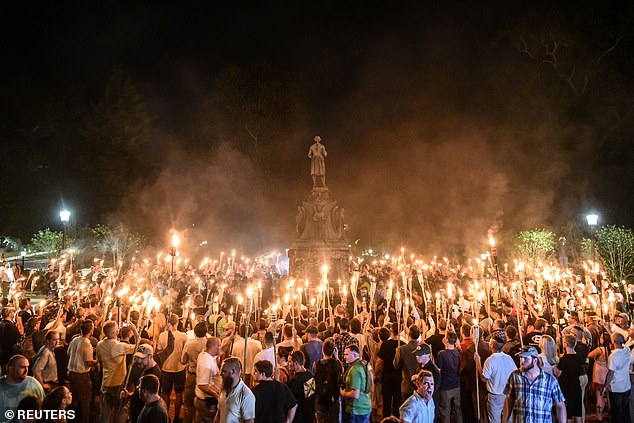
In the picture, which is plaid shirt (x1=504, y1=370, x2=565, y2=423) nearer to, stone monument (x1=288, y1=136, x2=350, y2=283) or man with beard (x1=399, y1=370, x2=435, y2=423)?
man with beard (x1=399, y1=370, x2=435, y2=423)

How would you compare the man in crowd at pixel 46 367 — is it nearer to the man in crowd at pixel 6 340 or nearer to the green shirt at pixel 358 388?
the man in crowd at pixel 6 340

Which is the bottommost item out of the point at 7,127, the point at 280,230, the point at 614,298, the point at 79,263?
the point at 614,298

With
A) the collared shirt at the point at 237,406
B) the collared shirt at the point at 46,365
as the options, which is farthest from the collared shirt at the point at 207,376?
the collared shirt at the point at 46,365

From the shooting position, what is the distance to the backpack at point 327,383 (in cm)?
660

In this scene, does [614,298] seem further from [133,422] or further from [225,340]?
[133,422]

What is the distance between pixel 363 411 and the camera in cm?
622

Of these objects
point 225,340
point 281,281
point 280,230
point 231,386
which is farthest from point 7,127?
point 231,386

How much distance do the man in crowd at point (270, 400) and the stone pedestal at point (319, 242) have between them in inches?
698

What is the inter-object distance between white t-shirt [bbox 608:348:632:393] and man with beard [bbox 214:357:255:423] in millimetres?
5517

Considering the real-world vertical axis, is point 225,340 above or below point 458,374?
above

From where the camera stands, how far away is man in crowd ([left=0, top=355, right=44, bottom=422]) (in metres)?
5.08

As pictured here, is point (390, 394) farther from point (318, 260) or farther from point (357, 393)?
point (318, 260)

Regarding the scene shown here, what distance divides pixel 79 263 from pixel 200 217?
48.4ft
